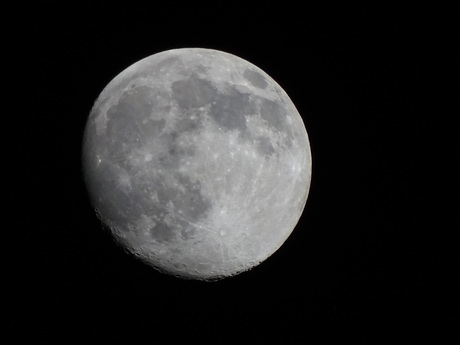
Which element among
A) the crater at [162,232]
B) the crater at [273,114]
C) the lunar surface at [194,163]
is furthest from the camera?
the crater at [273,114]

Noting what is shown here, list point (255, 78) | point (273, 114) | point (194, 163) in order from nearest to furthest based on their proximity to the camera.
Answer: point (194, 163)
point (273, 114)
point (255, 78)

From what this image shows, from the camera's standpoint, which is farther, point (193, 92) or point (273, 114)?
point (273, 114)

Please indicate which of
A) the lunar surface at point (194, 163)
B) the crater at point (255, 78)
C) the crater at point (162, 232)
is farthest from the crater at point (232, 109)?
the crater at point (162, 232)

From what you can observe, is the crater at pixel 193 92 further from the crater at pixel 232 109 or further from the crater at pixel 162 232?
the crater at pixel 162 232

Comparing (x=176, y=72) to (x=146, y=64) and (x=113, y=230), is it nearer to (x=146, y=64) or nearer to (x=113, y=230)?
(x=146, y=64)

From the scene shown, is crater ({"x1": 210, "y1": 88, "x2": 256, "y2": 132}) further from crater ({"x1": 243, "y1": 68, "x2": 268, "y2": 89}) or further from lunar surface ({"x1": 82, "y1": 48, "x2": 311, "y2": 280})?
crater ({"x1": 243, "y1": 68, "x2": 268, "y2": 89})

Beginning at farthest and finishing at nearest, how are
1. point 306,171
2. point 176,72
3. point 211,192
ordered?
1. point 306,171
2. point 176,72
3. point 211,192

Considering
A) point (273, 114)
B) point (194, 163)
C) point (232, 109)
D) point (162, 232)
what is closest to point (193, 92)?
point (232, 109)

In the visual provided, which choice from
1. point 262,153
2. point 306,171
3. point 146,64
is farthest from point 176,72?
point 306,171

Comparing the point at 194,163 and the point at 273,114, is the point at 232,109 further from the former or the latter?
the point at 194,163
